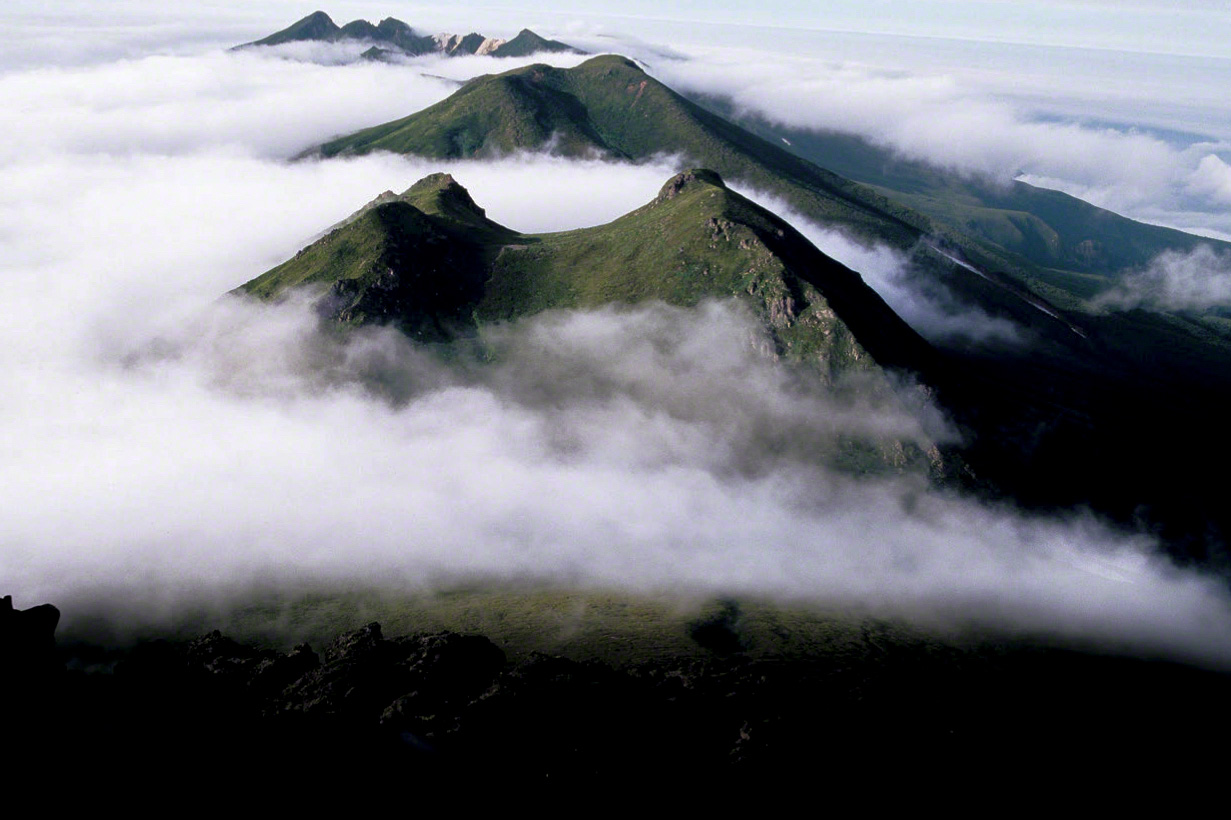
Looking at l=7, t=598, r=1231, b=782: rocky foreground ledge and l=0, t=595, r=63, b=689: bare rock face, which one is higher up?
l=0, t=595, r=63, b=689: bare rock face

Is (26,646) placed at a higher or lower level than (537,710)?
higher

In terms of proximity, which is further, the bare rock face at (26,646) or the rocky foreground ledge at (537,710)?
the bare rock face at (26,646)

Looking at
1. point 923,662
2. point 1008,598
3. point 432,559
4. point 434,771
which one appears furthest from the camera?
point 1008,598

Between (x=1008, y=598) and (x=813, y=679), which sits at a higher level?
(x=813, y=679)

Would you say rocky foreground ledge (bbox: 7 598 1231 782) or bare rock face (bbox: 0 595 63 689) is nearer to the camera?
rocky foreground ledge (bbox: 7 598 1231 782)

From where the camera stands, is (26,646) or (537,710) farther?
(537,710)

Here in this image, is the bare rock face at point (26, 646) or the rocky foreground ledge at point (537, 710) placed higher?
the bare rock face at point (26, 646)

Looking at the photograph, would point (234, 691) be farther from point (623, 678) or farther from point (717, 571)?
point (717, 571)

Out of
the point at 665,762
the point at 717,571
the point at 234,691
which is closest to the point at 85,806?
the point at 234,691
